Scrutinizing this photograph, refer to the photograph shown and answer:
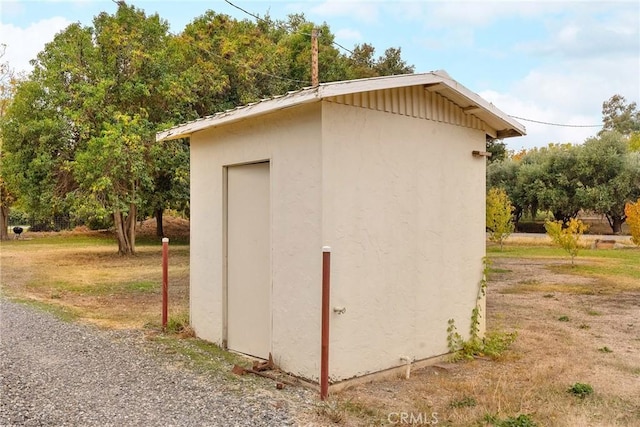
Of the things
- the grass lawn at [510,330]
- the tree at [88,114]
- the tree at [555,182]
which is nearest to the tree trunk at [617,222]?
the tree at [555,182]

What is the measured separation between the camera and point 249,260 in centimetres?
563

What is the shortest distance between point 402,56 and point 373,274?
2371 cm

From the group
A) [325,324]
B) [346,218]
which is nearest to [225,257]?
[346,218]

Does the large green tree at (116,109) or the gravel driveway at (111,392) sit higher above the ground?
the large green tree at (116,109)

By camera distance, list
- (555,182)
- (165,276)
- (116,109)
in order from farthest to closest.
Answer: (555,182) → (116,109) → (165,276)

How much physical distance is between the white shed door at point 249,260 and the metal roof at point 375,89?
63 cm

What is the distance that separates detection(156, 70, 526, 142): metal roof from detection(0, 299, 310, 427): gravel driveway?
8.64 ft

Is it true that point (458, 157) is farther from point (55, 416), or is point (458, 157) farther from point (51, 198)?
point (51, 198)

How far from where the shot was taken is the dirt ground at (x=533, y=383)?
155 inches

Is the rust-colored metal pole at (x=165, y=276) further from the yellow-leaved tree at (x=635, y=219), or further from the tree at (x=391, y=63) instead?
the tree at (x=391, y=63)

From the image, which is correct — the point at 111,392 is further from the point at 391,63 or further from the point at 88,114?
the point at 391,63

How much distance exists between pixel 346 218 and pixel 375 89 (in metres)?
1.24

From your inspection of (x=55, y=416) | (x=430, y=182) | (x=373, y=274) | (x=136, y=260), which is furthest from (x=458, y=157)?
(x=136, y=260)

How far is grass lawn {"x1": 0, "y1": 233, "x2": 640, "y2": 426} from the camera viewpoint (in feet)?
13.3
